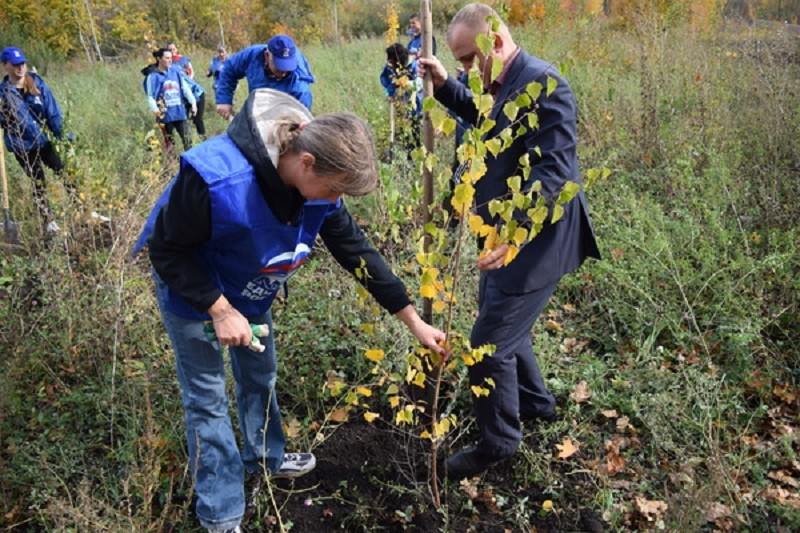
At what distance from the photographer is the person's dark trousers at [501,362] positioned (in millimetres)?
2285

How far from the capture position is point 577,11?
9531 millimetres

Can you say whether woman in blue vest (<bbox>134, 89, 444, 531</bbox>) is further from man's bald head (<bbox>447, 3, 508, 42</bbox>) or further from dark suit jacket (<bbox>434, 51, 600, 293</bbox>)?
man's bald head (<bbox>447, 3, 508, 42</bbox>)

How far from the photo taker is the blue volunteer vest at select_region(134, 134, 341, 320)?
5.52 ft

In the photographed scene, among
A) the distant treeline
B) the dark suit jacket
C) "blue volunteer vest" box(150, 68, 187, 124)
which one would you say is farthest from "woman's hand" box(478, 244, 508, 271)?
"blue volunteer vest" box(150, 68, 187, 124)

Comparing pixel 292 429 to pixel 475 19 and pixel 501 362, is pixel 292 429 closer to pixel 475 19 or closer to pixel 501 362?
pixel 501 362

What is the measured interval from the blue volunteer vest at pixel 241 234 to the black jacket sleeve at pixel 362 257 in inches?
3.1

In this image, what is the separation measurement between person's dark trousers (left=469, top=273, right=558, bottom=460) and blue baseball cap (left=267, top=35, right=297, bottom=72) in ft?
12.4

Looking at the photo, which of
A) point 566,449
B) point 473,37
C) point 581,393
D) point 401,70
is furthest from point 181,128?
point 566,449

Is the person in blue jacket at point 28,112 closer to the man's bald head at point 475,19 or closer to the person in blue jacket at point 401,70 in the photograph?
the person in blue jacket at point 401,70

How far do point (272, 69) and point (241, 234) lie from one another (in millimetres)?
4151

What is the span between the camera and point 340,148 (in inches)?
63.9

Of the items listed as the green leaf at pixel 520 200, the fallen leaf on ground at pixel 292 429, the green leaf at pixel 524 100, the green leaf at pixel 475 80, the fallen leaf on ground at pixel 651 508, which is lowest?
the fallen leaf on ground at pixel 651 508

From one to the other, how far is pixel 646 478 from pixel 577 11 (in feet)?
29.1

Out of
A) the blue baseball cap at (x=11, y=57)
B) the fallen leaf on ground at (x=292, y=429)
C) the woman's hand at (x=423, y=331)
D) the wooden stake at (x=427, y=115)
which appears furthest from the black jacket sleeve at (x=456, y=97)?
the blue baseball cap at (x=11, y=57)
